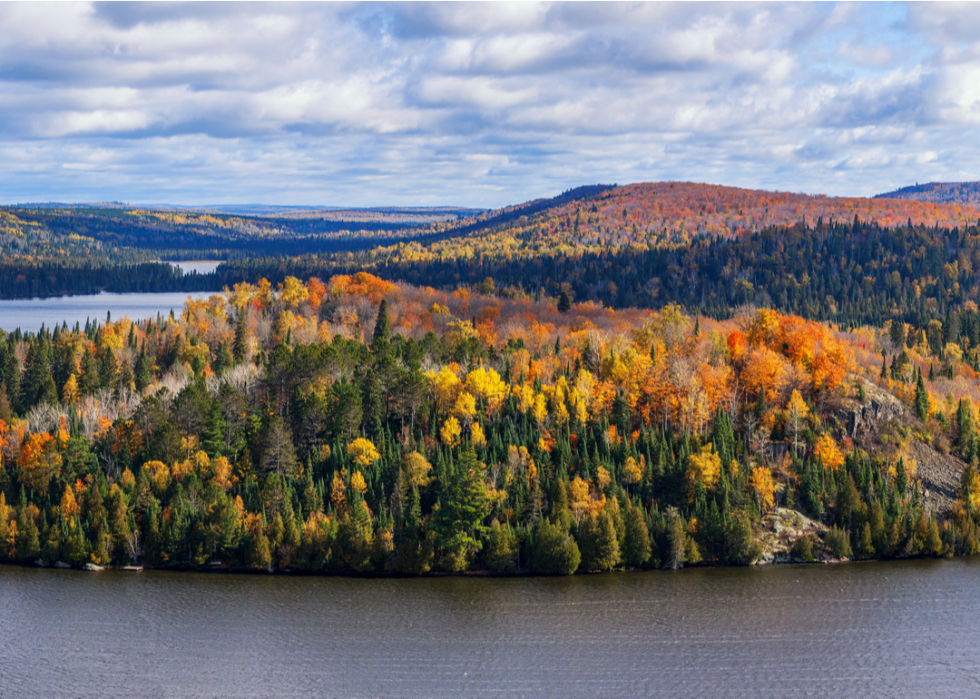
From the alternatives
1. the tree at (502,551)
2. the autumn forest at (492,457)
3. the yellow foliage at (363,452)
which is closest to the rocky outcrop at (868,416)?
the autumn forest at (492,457)

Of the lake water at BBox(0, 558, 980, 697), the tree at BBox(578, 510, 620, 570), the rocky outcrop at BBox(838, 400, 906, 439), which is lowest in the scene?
the lake water at BBox(0, 558, 980, 697)

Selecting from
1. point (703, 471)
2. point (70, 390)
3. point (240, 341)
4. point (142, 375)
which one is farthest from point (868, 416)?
point (70, 390)

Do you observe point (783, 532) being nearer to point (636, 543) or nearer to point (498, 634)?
point (636, 543)

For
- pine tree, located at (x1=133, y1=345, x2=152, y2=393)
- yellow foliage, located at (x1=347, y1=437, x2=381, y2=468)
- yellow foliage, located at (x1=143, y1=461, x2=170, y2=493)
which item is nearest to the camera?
yellow foliage, located at (x1=143, y1=461, x2=170, y2=493)

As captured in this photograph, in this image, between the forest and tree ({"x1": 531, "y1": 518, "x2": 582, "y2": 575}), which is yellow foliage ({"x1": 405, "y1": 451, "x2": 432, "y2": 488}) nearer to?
the forest

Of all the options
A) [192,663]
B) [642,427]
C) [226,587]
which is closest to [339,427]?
[226,587]

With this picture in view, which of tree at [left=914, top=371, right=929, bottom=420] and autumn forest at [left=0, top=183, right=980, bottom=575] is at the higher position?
tree at [left=914, top=371, right=929, bottom=420]

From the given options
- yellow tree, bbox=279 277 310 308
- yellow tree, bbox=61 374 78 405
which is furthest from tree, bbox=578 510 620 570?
yellow tree, bbox=279 277 310 308
